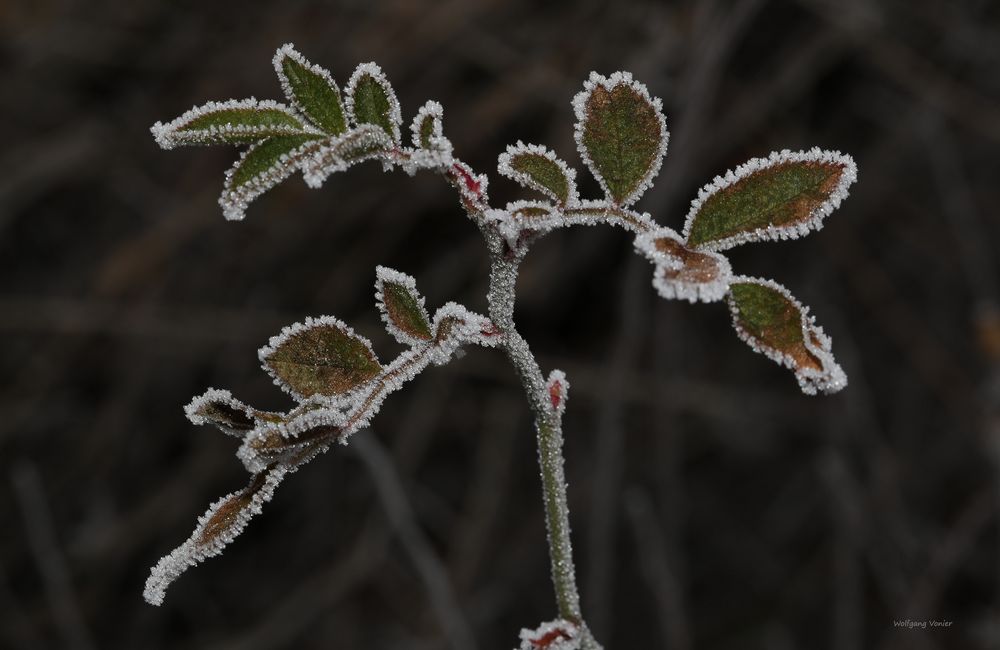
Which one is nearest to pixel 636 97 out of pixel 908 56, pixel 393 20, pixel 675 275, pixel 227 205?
pixel 675 275

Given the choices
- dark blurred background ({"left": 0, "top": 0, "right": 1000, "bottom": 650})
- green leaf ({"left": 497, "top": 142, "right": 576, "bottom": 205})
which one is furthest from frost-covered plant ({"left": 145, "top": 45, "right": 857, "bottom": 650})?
dark blurred background ({"left": 0, "top": 0, "right": 1000, "bottom": 650})

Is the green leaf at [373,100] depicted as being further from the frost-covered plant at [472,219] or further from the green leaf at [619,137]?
the green leaf at [619,137]

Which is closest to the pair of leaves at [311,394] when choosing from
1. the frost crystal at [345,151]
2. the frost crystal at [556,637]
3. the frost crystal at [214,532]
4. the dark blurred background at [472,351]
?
the frost crystal at [214,532]

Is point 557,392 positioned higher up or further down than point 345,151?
further down

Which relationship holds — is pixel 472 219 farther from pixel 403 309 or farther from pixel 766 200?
pixel 766 200

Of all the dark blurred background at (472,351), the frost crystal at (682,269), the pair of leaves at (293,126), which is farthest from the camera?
the dark blurred background at (472,351)

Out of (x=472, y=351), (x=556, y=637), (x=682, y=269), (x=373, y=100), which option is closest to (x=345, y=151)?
(x=373, y=100)
